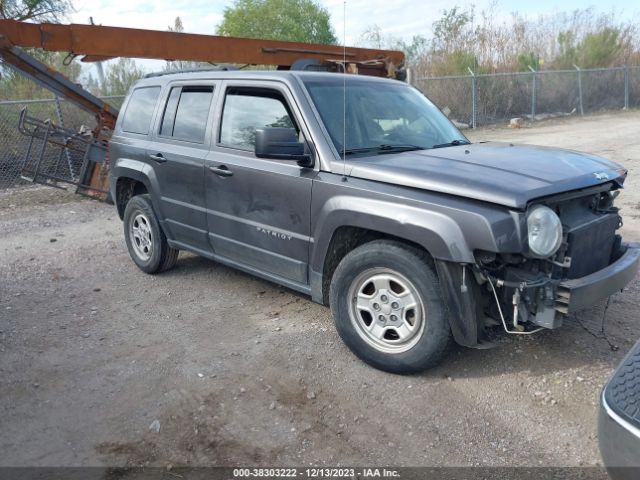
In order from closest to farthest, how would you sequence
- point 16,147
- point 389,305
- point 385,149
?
1. point 389,305
2. point 385,149
3. point 16,147

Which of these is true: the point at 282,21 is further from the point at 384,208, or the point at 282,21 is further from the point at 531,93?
the point at 384,208

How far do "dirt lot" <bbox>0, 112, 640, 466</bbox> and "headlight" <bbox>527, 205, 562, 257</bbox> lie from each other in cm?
96

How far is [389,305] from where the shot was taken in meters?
3.55

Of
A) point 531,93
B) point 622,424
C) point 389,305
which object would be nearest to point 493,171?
point 389,305

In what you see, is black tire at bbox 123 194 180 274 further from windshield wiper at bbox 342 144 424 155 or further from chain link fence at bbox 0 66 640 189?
chain link fence at bbox 0 66 640 189

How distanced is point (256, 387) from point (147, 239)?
278 cm

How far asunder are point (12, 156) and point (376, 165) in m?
11.1

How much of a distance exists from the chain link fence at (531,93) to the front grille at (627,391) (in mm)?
18512

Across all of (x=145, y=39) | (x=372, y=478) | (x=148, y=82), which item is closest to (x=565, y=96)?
(x=145, y=39)

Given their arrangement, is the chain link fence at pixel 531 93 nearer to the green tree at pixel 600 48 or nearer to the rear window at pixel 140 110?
the green tree at pixel 600 48

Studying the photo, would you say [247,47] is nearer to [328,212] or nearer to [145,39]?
[145,39]

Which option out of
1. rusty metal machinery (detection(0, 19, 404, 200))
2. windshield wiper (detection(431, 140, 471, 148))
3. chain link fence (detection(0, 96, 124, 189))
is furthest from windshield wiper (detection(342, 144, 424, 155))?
chain link fence (detection(0, 96, 124, 189))

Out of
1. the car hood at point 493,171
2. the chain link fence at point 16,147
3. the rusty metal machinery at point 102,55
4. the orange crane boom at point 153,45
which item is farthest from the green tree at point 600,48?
the car hood at point 493,171

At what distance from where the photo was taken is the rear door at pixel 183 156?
4754 millimetres
